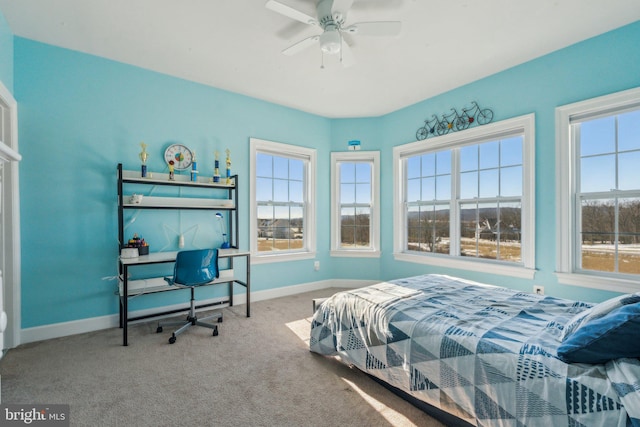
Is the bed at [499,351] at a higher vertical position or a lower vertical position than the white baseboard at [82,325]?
higher

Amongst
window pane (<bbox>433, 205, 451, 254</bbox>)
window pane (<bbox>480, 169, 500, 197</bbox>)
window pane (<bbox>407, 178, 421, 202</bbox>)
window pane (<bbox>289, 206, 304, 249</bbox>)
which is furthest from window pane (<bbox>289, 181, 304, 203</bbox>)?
window pane (<bbox>480, 169, 500, 197</bbox>)

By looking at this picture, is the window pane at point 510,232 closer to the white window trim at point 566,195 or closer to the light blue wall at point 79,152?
the white window trim at point 566,195

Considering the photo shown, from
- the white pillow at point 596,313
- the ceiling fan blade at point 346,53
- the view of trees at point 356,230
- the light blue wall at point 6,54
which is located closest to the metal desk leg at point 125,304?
the light blue wall at point 6,54

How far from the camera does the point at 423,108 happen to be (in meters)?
4.24

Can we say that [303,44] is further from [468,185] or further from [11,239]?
[11,239]

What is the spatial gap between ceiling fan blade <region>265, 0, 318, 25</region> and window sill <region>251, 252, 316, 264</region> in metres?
2.85

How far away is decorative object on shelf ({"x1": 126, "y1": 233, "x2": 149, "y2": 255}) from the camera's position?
10.2 ft

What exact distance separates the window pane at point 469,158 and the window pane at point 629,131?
4.25ft

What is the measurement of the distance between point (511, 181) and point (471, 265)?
109 cm

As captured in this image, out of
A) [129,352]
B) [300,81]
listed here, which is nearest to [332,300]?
[129,352]

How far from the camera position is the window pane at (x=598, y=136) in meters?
2.78

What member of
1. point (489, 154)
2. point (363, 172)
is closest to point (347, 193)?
point (363, 172)

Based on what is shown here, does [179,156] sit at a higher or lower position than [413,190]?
higher

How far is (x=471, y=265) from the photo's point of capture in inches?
145
